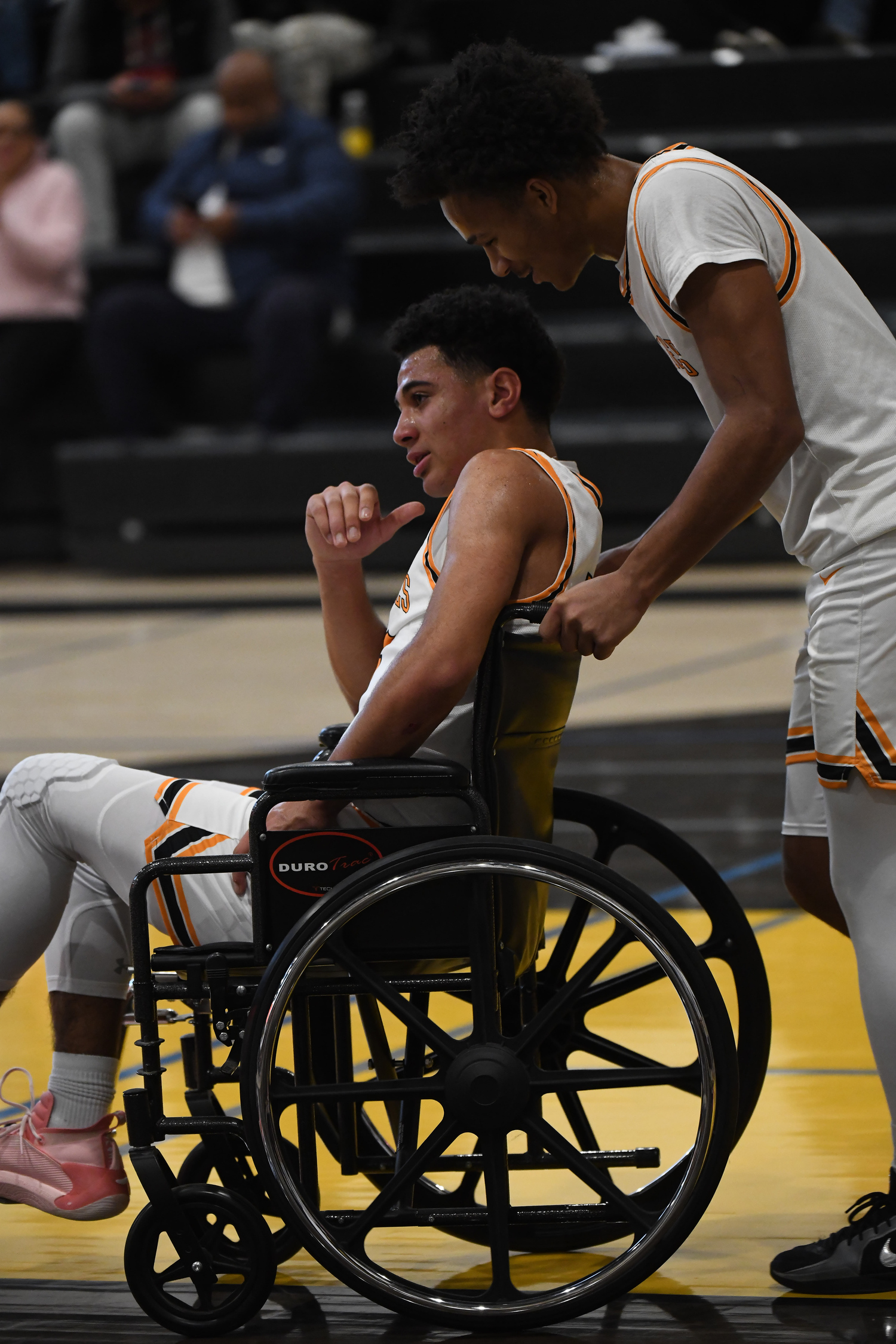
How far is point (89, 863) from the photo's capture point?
1.94 metres

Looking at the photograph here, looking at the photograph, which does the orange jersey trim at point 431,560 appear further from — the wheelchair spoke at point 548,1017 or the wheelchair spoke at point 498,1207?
the wheelchair spoke at point 498,1207

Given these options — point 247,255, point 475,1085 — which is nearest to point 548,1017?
point 475,1085

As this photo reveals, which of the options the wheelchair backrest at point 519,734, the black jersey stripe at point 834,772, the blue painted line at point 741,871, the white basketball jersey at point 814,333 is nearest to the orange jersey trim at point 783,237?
the white basketball jersey at point 814,333

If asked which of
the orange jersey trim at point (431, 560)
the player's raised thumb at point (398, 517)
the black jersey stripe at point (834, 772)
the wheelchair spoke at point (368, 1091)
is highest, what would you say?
the orange jersey trim at point (431, 560)

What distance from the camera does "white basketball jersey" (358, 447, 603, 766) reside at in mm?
1838

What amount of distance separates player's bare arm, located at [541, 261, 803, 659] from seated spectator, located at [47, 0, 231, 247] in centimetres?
762

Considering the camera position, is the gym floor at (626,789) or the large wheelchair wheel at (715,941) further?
the large wheelchair wheel at (715,941)

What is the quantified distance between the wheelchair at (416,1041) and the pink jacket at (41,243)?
281 inches

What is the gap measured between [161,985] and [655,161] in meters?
0.92

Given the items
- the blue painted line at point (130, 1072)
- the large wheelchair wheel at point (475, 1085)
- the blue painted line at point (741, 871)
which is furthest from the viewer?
the blue painted line at point (741, 871)

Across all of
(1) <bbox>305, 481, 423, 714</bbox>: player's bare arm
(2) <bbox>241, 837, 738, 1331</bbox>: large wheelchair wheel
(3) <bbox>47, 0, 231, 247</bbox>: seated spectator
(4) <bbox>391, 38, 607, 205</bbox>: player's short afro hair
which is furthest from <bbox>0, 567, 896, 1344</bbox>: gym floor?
(3) <bbox>47, 0, 231, 247</bbox>: seated spectator

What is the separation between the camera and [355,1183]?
2.15 meters

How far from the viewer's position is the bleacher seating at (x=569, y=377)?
800 cm

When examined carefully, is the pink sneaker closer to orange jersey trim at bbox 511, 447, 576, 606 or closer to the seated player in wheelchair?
the seated player in wheelchair
